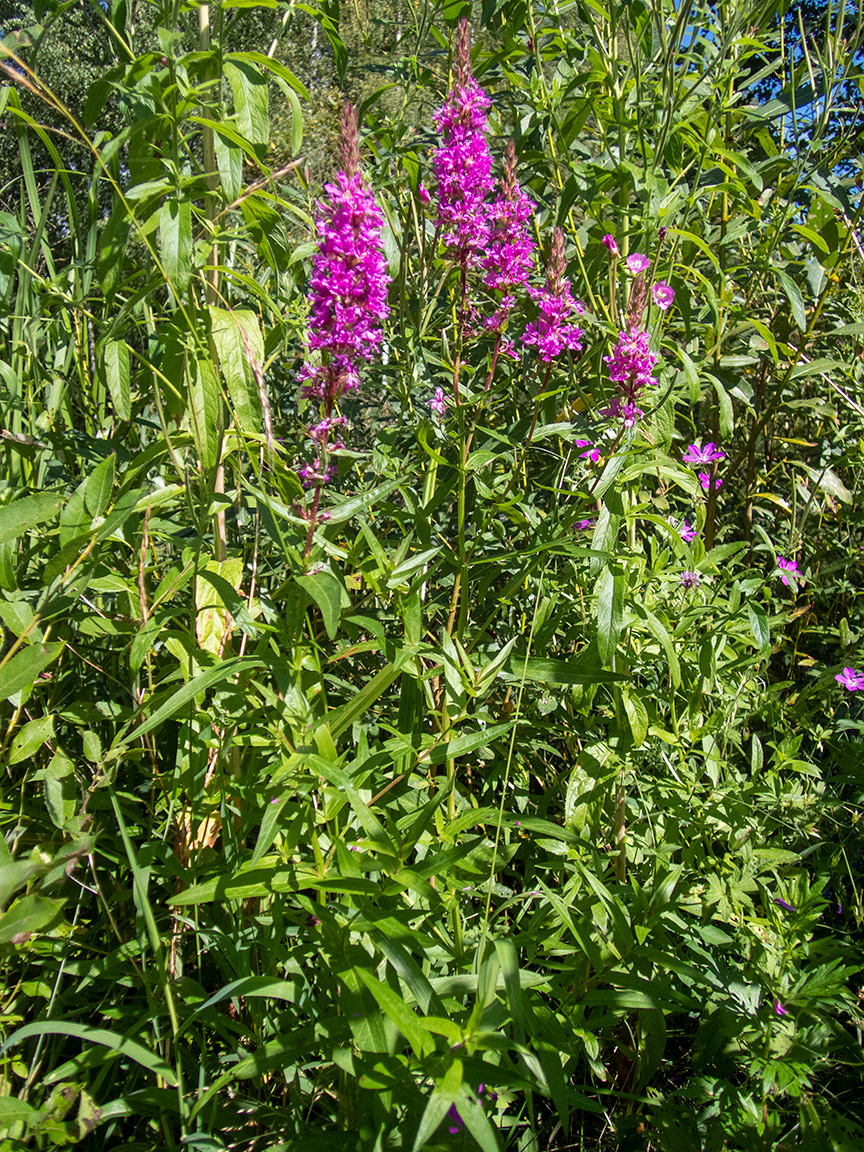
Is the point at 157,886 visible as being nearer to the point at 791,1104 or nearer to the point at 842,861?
the point at 791,1104

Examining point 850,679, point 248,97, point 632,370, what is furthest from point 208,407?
point 850,679

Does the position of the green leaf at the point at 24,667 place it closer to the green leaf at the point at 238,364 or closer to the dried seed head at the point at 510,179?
the green leaf at the point at 238,364

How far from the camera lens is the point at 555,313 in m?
1.59

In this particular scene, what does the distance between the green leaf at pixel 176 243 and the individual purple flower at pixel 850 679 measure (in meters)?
1.55

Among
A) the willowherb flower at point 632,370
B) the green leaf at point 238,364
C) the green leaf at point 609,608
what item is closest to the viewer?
the green leaf at point 238,364

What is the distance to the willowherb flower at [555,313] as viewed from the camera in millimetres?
1565

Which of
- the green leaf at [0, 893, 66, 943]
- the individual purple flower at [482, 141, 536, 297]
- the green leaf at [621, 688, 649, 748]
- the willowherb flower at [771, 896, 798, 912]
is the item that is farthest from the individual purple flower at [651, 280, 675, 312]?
the green leaf at [0, 893, 66, 943]

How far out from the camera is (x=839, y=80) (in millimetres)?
1759

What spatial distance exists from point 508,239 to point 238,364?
0.71 meters

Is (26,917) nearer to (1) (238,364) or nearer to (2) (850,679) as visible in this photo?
(1) (238,364)

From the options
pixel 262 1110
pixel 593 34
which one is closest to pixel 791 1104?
pixel 262 1110

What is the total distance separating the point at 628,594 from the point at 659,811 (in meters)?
0.45

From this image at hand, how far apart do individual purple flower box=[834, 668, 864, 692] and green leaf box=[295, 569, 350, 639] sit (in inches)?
50.3

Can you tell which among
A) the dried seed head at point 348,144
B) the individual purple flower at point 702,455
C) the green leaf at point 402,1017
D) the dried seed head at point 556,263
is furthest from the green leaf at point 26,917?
the individual purple flower at point 702,455
